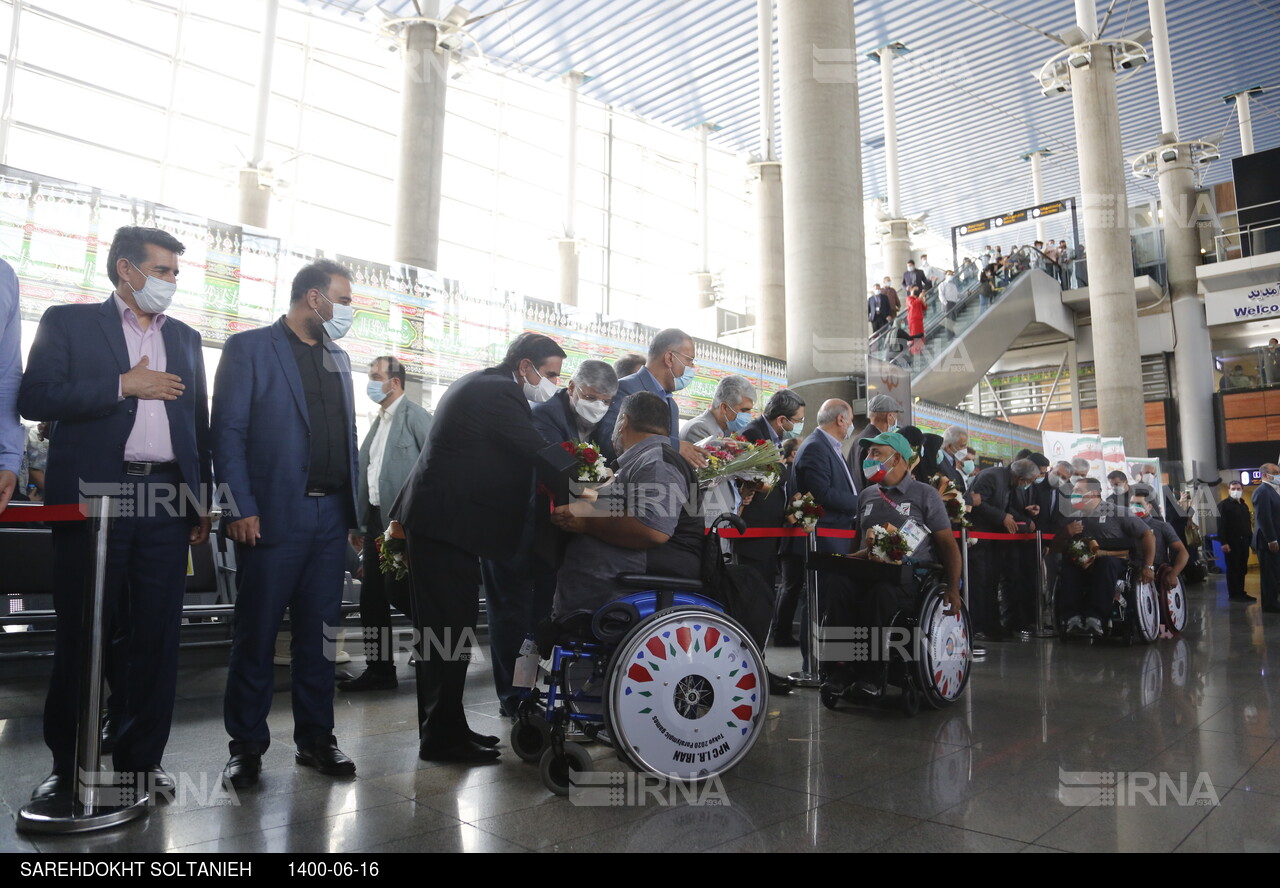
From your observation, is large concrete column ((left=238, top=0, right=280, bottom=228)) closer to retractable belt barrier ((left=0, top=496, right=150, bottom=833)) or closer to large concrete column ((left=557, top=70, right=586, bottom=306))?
large concrete column ((left=557, top=70, right=586, bottom=306))

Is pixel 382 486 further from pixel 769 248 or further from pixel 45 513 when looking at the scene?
pixel 769 248

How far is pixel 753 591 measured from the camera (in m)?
3.27

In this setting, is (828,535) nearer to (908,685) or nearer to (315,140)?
(908,685)

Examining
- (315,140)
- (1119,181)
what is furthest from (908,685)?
(315,140)

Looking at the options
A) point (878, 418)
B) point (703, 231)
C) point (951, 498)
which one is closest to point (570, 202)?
point (703, 231)

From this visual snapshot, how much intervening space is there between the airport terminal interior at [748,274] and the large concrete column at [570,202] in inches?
4.3

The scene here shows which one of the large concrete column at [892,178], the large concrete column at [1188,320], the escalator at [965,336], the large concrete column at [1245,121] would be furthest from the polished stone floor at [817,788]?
the large concrete column at [1245,121]

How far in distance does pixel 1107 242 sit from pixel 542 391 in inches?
675

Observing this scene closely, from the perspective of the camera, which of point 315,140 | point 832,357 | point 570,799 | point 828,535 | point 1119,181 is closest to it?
point 570,799

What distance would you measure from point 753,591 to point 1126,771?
156 centimetres

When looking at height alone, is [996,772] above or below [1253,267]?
below

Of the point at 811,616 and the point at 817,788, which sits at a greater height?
the point at 811,616

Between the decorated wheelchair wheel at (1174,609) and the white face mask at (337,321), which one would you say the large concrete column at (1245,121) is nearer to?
the decorated wheelchair wheel at (1174,609)

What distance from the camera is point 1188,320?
21922 millimetres
